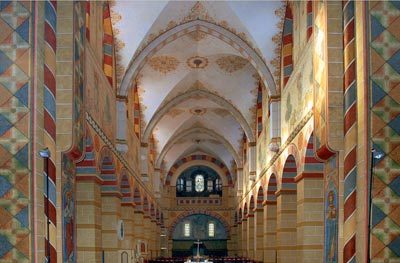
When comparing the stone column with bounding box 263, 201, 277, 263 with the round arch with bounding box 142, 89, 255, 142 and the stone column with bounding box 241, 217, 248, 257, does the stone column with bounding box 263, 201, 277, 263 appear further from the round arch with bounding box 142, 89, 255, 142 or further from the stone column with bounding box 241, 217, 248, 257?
the stone column with bounding box 241, 217, 248, 257

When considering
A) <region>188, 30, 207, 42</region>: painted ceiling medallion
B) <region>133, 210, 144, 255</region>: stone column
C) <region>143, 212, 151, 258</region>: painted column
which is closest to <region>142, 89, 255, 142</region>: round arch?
<region>133, 210, 144, 255</region>: stone column

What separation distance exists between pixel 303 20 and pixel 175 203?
2874 centimetres

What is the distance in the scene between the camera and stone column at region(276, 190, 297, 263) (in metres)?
18.3

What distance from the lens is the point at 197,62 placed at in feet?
78.4

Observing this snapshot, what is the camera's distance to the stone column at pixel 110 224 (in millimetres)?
18844

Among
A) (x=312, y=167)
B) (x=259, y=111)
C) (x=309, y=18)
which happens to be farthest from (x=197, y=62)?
(x=312, y=167)

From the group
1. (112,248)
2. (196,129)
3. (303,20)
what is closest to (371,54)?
(303,20)

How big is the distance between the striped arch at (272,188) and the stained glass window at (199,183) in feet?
72.6

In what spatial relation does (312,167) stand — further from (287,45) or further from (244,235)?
(244,235)

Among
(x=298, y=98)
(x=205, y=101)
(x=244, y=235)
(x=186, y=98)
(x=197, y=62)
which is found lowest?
(x=244, y=235)

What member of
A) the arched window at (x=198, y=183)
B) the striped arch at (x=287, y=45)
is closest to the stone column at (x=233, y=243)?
the arched window at (x=198, y=183)

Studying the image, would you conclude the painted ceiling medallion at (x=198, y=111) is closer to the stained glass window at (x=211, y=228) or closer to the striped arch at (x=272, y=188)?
the striped arch at (x=272, y=188)

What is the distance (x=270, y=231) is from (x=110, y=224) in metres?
6.34

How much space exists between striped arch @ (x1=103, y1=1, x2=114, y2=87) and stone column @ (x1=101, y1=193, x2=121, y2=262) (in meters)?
3.76
